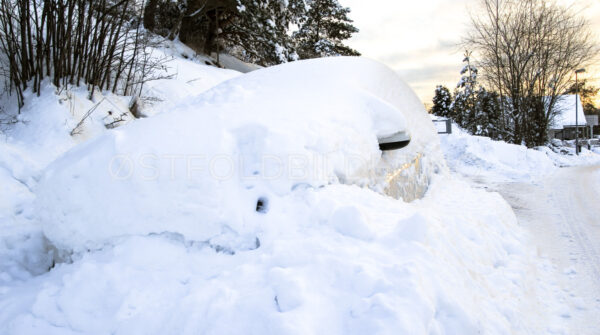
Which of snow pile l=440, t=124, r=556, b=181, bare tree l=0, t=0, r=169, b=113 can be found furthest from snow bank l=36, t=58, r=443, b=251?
snow pile l=440, t=124, r=556, b=181

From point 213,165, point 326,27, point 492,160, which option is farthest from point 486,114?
point 213,165

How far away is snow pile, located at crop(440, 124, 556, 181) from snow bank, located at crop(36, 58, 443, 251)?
7220 mm

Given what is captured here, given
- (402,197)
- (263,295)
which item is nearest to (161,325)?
(263,295)

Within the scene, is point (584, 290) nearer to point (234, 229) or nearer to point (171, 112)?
point (234, 229)

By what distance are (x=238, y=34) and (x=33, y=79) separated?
375 inches

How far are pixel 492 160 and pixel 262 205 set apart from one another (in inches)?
391

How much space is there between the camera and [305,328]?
1.36m

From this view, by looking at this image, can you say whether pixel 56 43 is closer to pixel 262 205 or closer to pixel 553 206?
pixel 262 205

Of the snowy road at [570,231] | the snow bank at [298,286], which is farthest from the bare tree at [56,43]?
the snowy road at [570,231]

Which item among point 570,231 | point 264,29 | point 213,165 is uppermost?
point 264,29

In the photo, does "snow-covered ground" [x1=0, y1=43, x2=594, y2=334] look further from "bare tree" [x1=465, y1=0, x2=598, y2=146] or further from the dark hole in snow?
"bare tree" [x1=465, y1=0, x2=598, y2=146]

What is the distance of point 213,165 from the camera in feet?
6.93

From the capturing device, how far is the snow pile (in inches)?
348

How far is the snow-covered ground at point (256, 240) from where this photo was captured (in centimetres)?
154
